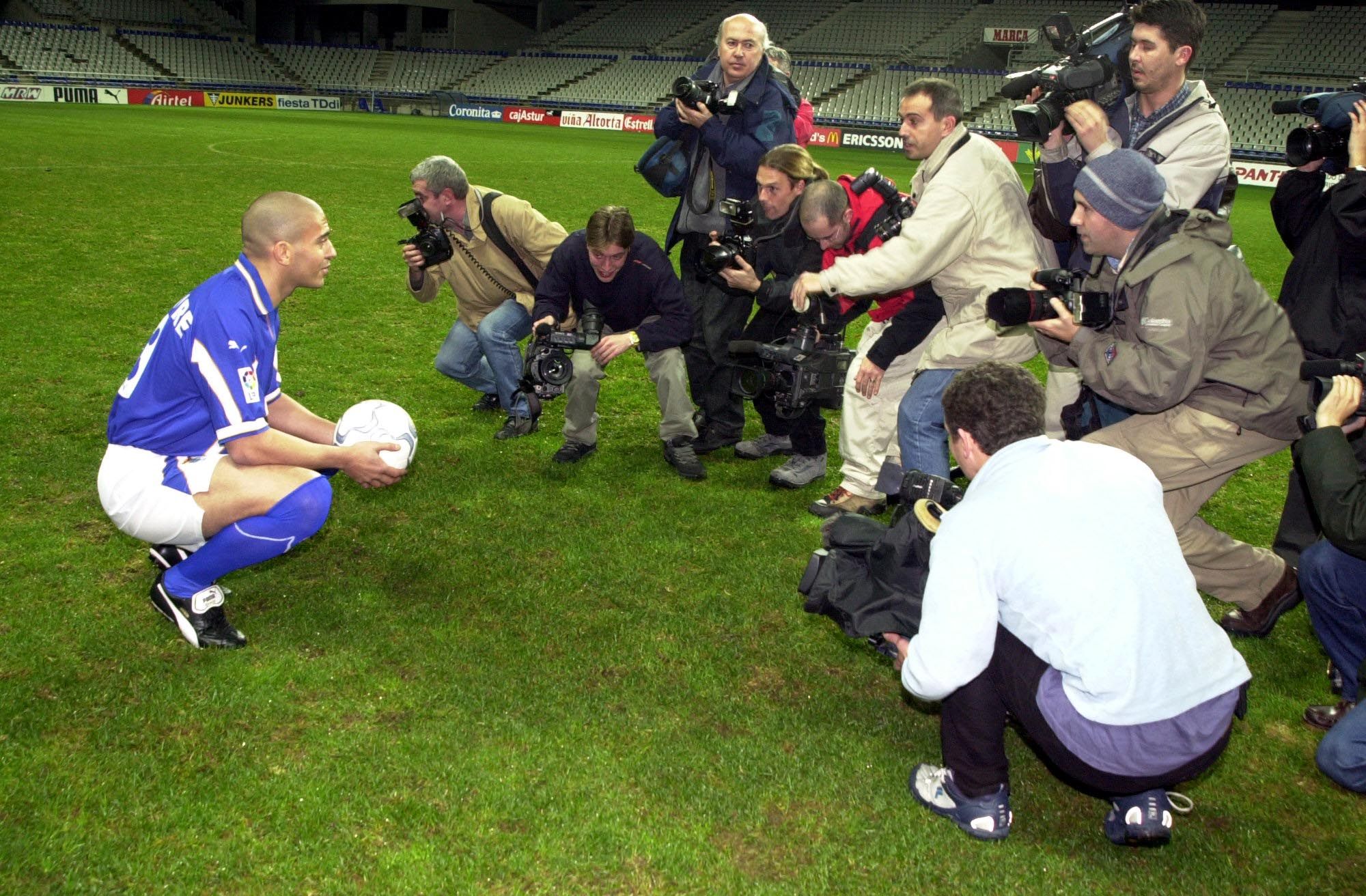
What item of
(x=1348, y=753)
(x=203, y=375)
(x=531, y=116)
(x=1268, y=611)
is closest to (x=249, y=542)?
(x=203, y=375)

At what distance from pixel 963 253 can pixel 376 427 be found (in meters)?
2.91

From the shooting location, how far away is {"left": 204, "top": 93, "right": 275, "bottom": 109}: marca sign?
Result: 144 feet

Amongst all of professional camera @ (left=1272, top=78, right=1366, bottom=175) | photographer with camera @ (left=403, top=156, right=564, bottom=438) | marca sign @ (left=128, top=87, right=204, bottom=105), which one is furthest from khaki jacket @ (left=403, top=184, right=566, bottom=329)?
marca sign @ (left=128, top=87, right=204, bottom=105)

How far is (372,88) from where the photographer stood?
5128cm

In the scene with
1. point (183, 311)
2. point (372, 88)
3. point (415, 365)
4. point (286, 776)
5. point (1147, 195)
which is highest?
point (372, 88)

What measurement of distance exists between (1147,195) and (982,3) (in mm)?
45629

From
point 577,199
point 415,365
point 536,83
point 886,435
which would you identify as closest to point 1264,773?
point 886,435

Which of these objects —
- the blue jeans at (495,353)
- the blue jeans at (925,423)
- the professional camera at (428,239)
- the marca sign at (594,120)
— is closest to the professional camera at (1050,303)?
the blue jeans at (925,423)

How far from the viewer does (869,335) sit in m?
5.95

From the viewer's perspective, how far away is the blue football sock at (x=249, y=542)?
4.14 m

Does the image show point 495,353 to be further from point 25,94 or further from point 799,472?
point 25,94

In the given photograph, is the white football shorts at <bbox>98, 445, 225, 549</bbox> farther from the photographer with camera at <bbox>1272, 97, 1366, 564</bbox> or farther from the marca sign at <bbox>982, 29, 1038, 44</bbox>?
the marca sign at <bbox>982, 29, 1038, 44</bbox>

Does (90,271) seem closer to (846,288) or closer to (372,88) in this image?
(846,288)

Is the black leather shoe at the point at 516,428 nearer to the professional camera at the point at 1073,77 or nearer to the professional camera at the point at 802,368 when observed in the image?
the professional camera at the point at 802,368
